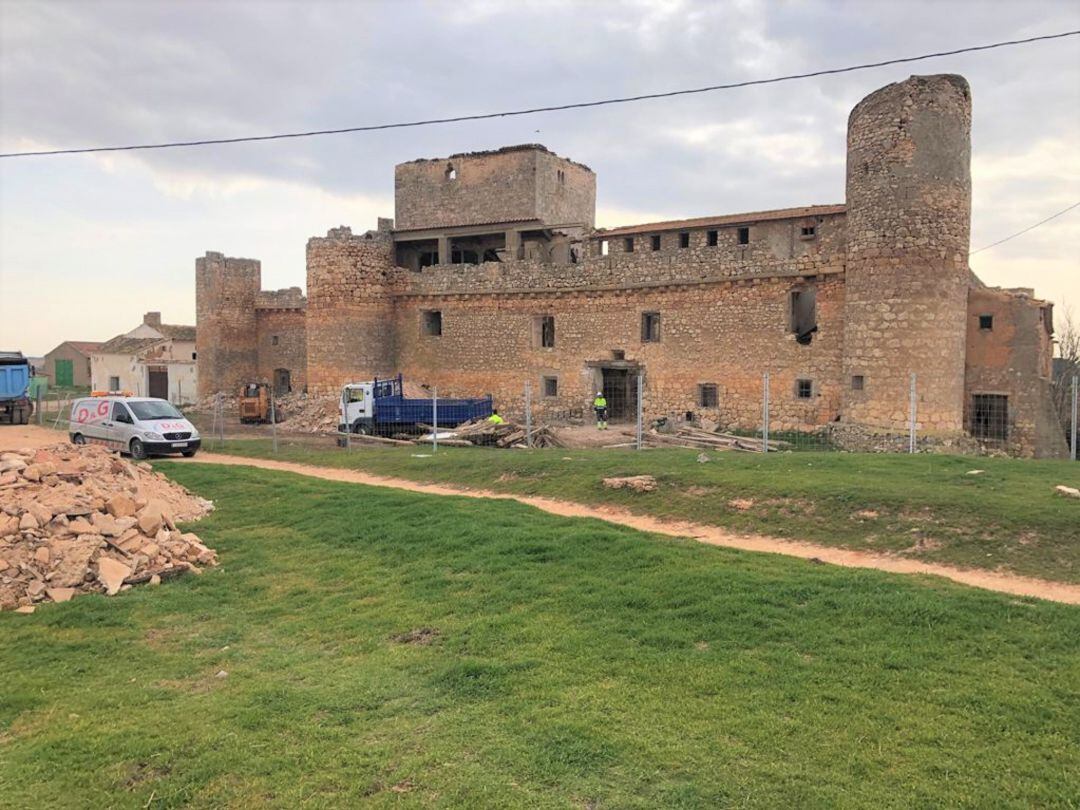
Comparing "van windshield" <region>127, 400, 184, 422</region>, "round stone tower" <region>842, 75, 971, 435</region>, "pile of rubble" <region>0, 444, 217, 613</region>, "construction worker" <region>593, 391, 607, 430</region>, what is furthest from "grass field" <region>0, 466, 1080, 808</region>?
"construction worker" <region>593, 391, 607, 430</region>

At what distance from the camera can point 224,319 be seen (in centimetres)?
3928

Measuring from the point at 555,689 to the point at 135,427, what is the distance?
1896cm

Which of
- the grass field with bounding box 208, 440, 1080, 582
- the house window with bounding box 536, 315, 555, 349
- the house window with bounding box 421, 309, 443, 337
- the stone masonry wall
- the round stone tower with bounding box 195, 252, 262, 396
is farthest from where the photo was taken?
the round stone tower with bounding box 195, 252, 262, 396

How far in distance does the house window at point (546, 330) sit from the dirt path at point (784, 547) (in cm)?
1457

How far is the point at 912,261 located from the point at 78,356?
63467mm

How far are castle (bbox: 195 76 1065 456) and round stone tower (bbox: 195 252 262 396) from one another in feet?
0.32

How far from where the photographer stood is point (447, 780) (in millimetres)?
5348

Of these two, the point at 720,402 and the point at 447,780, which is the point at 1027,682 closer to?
the point at 447,780

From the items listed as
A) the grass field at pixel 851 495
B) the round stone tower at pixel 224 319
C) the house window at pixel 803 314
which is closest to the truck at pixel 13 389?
the round stone tower at pixel 224 319

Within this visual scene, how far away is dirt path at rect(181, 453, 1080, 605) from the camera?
8.75 m

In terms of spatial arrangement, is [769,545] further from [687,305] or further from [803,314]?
[687,305]

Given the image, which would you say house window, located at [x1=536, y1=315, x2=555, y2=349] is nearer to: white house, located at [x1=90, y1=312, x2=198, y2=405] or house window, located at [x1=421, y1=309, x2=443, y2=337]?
house window, located at [x1=421, y1=309, x2=443, y2=337]

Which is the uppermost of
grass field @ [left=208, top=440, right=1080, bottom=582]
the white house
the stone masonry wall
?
the stone masonry wall

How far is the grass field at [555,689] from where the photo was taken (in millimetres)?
5230
